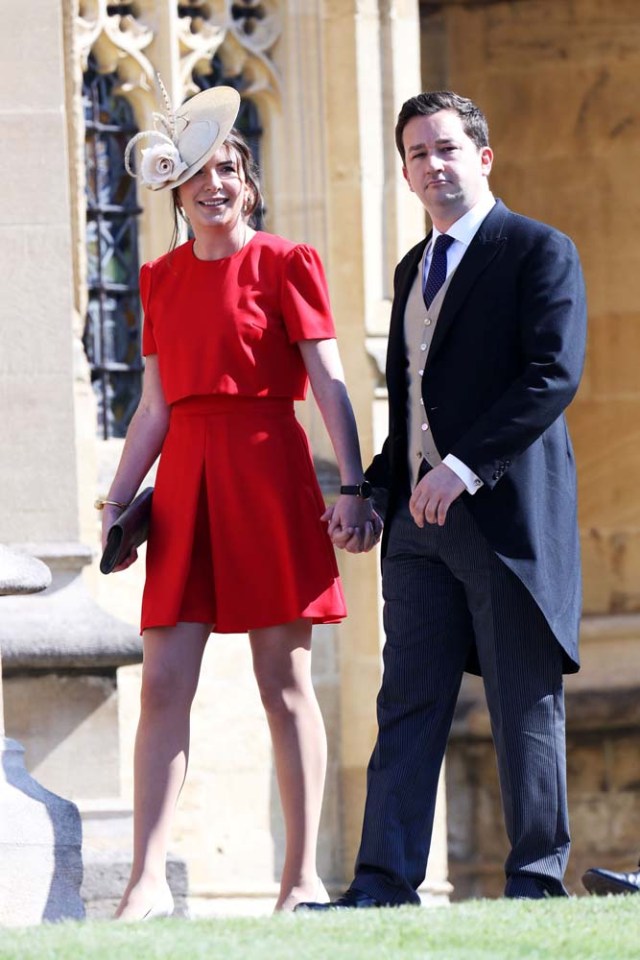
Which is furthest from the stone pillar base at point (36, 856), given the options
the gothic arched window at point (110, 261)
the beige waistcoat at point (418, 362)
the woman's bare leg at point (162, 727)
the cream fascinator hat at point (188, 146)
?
the gothic arched window at point (110, 261)

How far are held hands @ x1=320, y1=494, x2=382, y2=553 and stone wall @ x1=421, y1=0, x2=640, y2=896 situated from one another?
5.86 m

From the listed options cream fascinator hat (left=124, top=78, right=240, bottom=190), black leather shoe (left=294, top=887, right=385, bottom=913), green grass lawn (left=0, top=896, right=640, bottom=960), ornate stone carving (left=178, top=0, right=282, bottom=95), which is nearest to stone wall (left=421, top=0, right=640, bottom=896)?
ornate stone carving (left=178, top=0, right=282, bottom=95)

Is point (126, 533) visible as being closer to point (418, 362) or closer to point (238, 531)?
point (238, 531)

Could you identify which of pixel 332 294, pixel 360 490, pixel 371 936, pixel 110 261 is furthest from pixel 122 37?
pixel 371 936

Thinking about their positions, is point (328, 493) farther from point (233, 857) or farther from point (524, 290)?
point (524, 290)

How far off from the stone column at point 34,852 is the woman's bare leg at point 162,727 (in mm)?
222

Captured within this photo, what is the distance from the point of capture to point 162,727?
4.92m

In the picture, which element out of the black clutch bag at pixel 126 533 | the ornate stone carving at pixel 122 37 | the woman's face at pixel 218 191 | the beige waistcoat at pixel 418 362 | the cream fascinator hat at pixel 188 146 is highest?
the ornate stone carving at pixel 122 37

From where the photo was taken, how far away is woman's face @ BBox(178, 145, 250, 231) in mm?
5012

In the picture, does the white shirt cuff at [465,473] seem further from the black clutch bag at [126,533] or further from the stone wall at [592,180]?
the stone wall at [592,180]

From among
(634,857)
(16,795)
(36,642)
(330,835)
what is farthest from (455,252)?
(634,857)

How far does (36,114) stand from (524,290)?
9.94ft

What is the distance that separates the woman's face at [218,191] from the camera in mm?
5012

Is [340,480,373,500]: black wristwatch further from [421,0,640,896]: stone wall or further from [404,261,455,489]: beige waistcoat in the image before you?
[421,0,640,896]: stone wall
